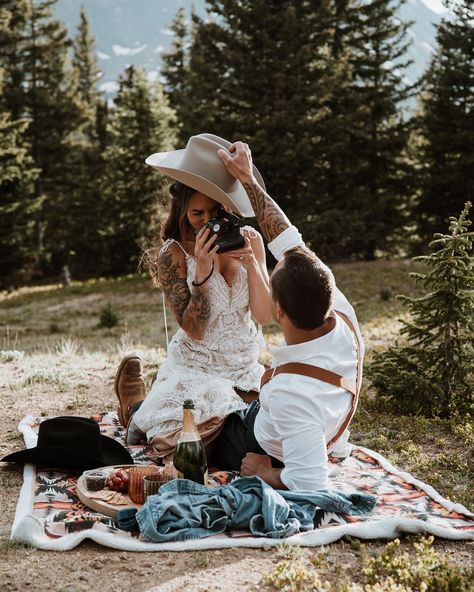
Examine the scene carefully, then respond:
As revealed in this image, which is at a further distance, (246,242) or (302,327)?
(246,242)

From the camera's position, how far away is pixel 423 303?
5.90 meters

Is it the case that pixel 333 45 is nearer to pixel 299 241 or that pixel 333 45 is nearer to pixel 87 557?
pixel 299 241

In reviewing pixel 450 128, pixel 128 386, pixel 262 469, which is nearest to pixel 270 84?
pixel 450 128

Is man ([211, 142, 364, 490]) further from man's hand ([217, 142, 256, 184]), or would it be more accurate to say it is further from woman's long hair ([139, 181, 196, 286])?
woman's long hair ([139, 181, 196, 286])

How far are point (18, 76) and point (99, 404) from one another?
87.8ft

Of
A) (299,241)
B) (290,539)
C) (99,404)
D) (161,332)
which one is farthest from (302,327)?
(161,332)

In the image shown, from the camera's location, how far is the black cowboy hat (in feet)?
14.3

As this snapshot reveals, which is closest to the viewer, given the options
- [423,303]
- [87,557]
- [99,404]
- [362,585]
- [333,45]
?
[362,585]

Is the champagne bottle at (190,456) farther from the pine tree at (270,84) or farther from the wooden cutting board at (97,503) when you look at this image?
the pine tree at (270,84)

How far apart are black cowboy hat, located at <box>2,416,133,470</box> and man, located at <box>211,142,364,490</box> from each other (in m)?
1.15

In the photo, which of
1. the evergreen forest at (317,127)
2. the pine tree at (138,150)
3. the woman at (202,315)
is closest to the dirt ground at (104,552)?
the woman at (202,315)

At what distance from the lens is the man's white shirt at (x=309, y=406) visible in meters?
3.35

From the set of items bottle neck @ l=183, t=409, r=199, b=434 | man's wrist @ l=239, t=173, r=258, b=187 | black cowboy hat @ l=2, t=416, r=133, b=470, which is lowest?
black cowboy hat @ l=2, t=416, r=133, b=470

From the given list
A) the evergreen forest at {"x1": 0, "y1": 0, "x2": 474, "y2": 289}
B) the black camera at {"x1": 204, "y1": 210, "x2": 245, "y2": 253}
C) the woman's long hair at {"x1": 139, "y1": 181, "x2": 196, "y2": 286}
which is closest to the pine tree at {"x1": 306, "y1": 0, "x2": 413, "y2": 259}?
the evergreen forest at {"x1": 0, "y1": 0, "x2": 474, "y2": 289}
